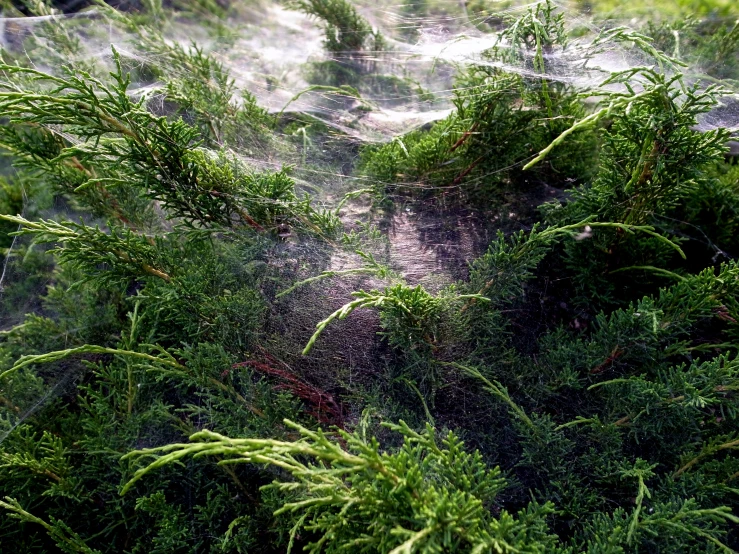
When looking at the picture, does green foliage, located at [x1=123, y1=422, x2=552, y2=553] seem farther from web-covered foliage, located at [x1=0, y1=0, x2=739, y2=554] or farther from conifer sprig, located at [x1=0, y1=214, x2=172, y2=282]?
conifer sprig, located at [x1=0, y1=214, x2=172, y2=282]

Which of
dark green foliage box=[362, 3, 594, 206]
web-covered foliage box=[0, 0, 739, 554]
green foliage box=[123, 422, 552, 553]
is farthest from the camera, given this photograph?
dark green foliage box=[362, 3, 594, 206]

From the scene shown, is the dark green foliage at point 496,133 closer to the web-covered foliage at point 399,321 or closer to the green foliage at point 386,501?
the web-covered foliage at point 399,321

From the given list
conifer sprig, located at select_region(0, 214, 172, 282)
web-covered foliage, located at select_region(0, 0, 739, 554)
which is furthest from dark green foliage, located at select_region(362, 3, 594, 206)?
conifer sprig, located at select_region(0, 214, 172, 282)

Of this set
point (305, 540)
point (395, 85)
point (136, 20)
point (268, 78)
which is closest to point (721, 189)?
point (395, 85)

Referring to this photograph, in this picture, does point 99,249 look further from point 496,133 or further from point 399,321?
point 496,133

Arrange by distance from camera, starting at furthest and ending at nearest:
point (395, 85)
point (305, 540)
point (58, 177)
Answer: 1. point (395, 85)
2. point (58, 177)
3. point (305, 540)

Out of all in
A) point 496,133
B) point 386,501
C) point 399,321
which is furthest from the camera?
point 496,133

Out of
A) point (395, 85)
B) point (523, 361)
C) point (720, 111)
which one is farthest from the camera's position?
point (395, 85)

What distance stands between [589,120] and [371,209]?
2.63 feet

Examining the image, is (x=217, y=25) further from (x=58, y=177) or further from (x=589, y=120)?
(x=589, y=120)

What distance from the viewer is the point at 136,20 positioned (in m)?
2.33

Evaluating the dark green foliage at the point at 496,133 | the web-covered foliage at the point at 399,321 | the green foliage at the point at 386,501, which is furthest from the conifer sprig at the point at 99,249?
the dark green foliage at the point at 496,133

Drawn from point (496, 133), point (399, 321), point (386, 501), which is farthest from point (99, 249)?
point (496, 133)

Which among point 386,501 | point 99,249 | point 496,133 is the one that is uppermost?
point 496,133
